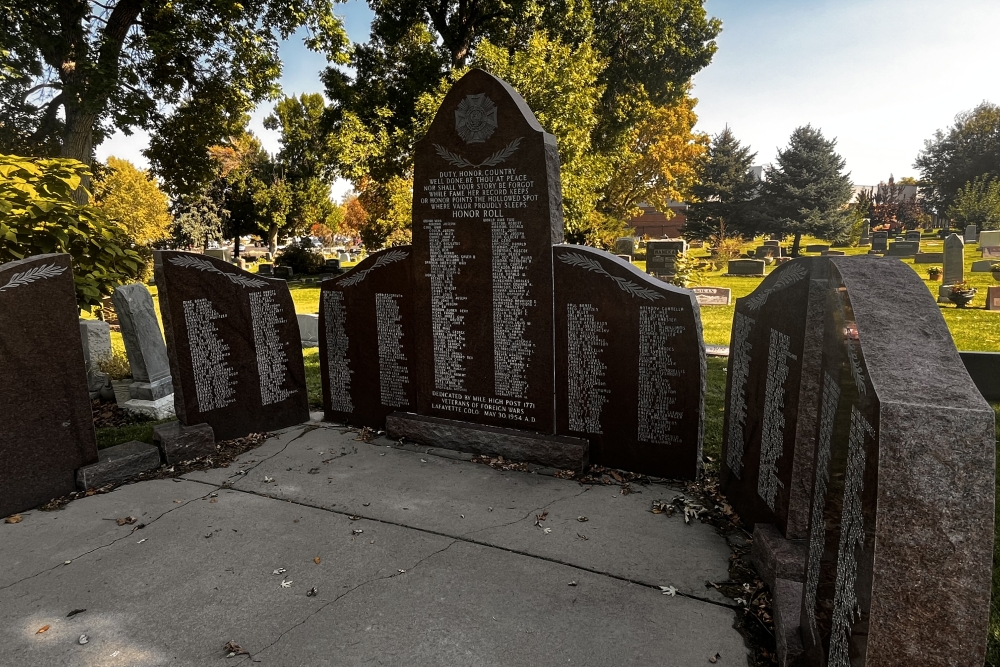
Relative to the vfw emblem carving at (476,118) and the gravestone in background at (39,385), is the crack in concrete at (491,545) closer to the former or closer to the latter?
the gravestone in background at (39,385)

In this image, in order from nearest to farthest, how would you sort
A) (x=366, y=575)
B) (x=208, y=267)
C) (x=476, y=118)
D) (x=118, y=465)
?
(x=366, y=575)
(x=118, y=465)
(x=476, y=118)
(x=208, y=267)

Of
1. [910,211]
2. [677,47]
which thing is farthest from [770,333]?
[910,211]

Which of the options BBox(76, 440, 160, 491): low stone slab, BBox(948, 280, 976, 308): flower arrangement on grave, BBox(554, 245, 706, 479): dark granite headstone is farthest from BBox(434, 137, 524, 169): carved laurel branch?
BBox(948, 280, 976, 308): flower arrangement on grave

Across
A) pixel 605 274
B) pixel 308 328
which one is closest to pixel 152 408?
pixel 308 328

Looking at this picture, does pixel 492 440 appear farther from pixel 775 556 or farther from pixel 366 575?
pixel 775 556

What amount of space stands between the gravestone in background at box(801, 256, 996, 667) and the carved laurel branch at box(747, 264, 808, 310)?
1.44 metres

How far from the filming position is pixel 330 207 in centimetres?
4166

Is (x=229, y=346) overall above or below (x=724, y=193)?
below

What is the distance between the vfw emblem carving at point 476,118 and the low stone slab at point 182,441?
3.93 metres

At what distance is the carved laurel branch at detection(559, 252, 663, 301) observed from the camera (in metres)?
5.05

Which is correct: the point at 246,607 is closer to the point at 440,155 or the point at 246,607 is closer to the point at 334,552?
the point at 334,552

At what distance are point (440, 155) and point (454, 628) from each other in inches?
166

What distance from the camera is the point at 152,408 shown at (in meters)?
7.77

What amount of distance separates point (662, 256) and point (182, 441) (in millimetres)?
19211
